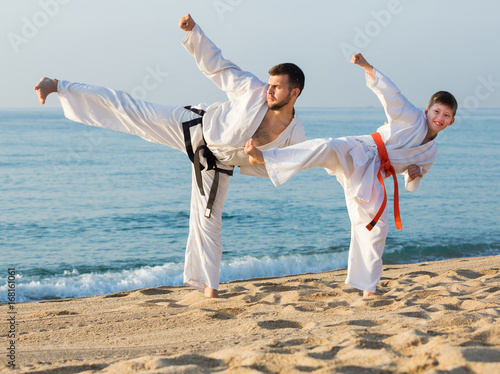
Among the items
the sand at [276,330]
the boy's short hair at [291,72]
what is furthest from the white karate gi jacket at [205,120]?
the sand at [276,330]

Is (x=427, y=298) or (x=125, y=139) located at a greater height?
(x=125, y=139)

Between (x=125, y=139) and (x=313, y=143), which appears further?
(x=125, y=139)

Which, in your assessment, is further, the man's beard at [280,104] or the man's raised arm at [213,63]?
the man's raised arm at [213,63]

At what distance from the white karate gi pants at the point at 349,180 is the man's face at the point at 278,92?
366 mm

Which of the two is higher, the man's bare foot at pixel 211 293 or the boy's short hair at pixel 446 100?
the boy's short hair at pixel 446 100

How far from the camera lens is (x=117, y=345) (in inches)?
131

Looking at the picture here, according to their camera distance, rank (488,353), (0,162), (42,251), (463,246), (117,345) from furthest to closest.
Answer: (0,162) → (463,246) → (42,251) → (117,345) → (488,353)

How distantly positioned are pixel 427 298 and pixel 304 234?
548 centimetres

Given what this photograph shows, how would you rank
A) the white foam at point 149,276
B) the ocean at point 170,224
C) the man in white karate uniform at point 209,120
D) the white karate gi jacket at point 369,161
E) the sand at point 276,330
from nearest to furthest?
the sand at point 276,330, the white karate gi jacket at point 369,161, the man in white karate uniform at point 209,120, the white foam at point 149,276, the ocean at point 170,224

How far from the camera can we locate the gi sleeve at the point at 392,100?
4349 mm

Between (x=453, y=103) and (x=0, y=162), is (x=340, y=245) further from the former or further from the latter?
(x=0, y=162)

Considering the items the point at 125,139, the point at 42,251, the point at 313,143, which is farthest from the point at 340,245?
the point at 125,139

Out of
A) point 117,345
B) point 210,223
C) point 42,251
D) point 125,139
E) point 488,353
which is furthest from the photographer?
point 125,139

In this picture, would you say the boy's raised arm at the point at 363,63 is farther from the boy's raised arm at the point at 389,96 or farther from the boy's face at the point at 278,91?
the boy's face at the point at 278,91
